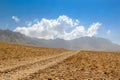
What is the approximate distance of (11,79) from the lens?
1639 cm

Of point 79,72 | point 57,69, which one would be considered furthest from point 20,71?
point 79,72

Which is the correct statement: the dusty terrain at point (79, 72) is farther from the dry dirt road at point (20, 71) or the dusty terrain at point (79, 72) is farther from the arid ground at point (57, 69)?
the dry dirt road at point (20, 71)

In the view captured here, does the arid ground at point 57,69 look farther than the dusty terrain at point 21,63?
No

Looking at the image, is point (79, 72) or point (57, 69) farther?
point (57, 69)

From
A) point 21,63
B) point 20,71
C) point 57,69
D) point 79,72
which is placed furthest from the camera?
point 21,63

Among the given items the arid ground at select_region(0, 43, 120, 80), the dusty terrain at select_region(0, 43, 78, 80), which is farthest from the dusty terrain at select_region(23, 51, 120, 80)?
the dusty terrain at select_region(0, 43, 78, 80)

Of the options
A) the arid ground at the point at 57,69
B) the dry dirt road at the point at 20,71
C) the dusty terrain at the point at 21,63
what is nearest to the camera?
the dry dirt road at the point at 20,71

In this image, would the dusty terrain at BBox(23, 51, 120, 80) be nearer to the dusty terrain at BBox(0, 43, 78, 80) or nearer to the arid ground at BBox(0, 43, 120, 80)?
the arid ground at BBox(0, 43, 120, 80)

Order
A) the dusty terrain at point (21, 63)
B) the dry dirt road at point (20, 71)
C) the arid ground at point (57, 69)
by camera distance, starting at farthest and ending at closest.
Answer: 1. the dusty terrain at point (21, 63)
2. the arid ground at point (57, 69)
3. the dry dirt road at point (20, 71)

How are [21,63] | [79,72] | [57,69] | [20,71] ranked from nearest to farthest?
[20,71] < [79,72] < [57,69] < [21,63]

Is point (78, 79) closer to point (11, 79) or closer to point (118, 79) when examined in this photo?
point (118, 79)

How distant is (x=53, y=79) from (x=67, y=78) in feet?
4.52

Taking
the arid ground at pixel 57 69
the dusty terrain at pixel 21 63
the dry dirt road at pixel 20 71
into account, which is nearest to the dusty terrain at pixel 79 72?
the arid ground at pixel 57 69

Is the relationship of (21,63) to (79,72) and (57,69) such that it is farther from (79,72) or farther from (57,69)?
(79,72)
